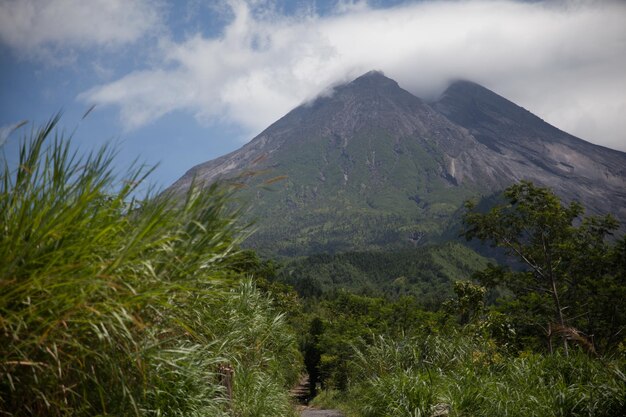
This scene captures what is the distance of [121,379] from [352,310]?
33679 millimetres

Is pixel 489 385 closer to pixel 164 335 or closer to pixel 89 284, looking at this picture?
pixel 164 335

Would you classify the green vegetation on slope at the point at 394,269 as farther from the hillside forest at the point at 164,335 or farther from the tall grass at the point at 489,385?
the hillside forest at the point at 164,335

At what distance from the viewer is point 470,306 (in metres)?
20.9

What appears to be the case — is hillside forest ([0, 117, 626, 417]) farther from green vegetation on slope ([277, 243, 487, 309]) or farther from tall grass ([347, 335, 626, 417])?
green vegetation on slope ([277, 243, 487, 309])

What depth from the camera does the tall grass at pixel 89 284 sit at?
271 centimetres

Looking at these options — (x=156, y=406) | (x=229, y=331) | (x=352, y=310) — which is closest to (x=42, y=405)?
(x=156, y=406)

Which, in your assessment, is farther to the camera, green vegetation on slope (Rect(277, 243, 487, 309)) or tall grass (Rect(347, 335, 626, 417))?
green vegetation on slope (Rect(277, 243, 487, 309))

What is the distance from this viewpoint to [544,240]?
17.3 metres

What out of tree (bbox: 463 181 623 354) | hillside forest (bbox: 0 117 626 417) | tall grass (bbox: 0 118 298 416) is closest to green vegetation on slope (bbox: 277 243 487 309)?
tree (bbox: 463 181 623 354)

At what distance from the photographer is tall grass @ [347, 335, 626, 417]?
5844 millimetres

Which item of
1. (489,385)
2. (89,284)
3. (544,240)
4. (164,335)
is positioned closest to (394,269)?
(544,240)

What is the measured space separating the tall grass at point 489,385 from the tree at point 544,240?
8092mm

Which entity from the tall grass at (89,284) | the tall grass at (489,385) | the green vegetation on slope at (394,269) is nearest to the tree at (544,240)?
the tall grass at (489,385)

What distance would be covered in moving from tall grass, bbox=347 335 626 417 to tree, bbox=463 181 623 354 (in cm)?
809
